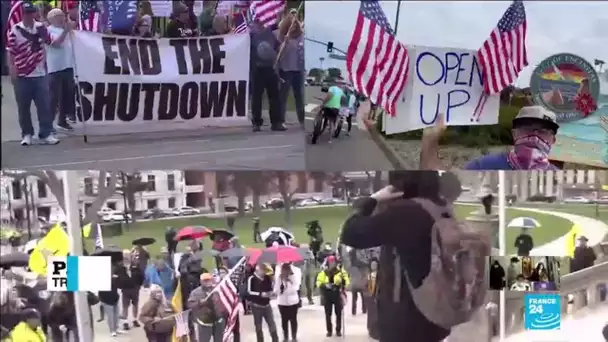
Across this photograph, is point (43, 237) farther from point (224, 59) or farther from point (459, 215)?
point (459, 215)

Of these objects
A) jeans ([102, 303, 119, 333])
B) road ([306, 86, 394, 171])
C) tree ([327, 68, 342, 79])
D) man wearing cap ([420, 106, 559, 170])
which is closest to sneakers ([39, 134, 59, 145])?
jeans ([102, 303, 119, 333])

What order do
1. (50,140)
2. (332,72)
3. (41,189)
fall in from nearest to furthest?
(332,72) → (50,140) → (41,189)

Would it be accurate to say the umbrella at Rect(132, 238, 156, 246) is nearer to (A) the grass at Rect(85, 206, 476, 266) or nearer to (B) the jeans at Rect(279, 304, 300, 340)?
(A) the grass at Rect(85, 206, 476, 266)

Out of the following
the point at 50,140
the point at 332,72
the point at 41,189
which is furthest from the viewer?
the point at 41,189

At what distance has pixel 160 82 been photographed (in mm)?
2896

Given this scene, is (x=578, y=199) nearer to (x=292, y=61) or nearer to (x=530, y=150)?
(x=530, y=150)

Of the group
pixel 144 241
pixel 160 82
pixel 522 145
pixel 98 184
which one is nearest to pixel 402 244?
pixel 522 145

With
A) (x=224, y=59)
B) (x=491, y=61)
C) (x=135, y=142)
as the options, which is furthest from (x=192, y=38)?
(x=491, y=61)

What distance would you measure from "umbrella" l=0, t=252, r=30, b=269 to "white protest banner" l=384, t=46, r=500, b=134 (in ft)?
6.19

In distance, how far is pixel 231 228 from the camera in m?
2.99

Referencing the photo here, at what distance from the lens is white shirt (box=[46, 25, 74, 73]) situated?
9.57ft

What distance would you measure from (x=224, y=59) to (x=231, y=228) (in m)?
0.80

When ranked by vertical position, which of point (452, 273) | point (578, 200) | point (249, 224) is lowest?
point (452, 273)

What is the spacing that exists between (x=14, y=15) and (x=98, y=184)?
2.89ft
